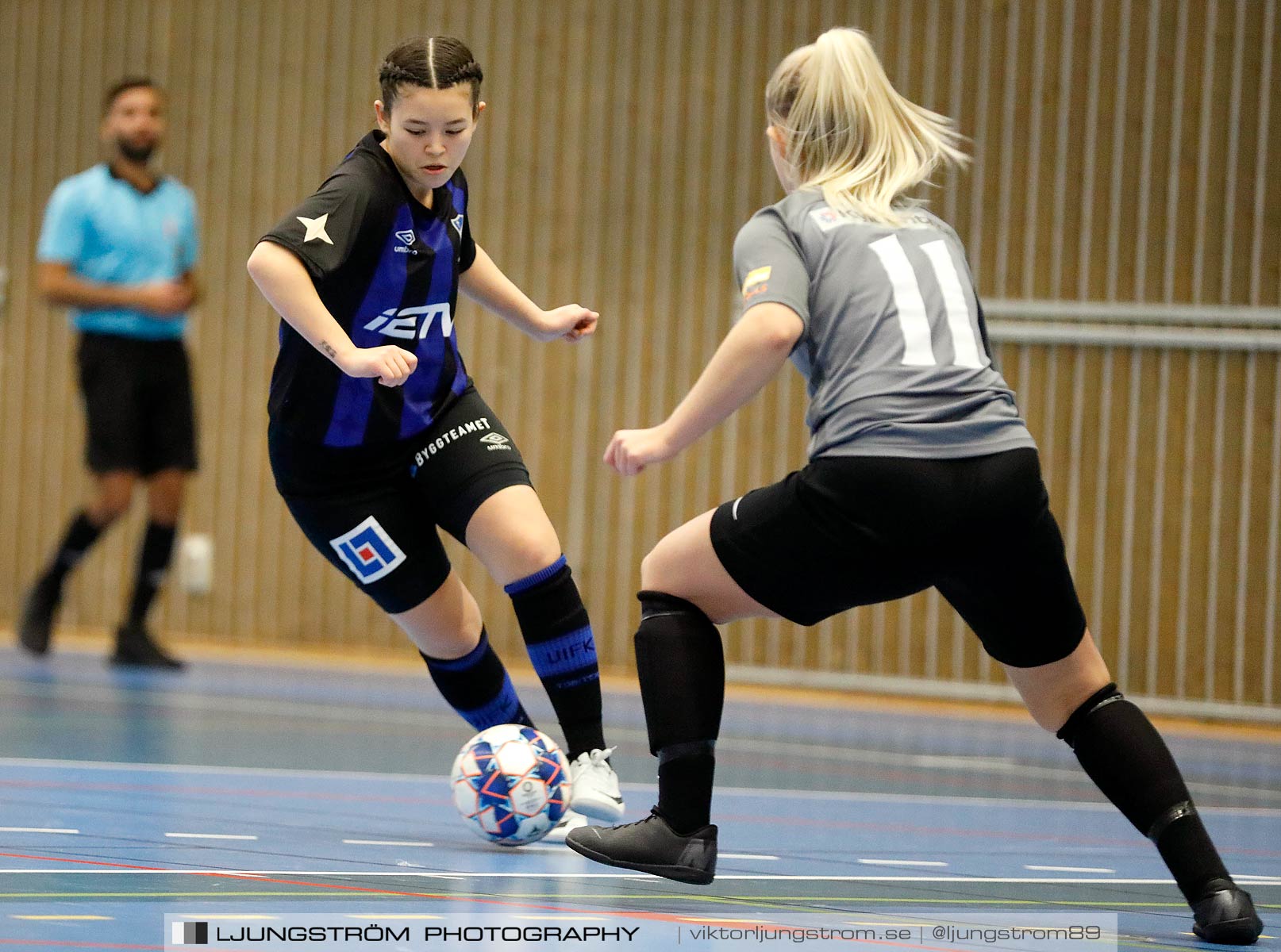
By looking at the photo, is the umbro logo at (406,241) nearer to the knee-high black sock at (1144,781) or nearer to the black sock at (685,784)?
the black sock at (685,784)

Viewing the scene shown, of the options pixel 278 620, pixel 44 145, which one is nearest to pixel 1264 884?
pixel 278 620

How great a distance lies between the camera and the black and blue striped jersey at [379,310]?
3.36m

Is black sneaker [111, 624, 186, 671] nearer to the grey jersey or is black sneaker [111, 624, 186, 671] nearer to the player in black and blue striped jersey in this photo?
the player in black and blue striped jersey

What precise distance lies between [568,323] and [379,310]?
1.50 ft

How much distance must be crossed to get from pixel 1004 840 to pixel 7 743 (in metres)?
2.68

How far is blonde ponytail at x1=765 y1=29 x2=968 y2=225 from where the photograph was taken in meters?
2.80

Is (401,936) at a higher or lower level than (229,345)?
lower

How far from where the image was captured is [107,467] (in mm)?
6863

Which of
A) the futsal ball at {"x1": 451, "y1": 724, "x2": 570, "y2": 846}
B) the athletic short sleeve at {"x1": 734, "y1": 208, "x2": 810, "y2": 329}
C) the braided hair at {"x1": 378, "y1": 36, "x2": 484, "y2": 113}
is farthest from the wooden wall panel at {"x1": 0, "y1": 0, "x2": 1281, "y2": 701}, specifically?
the athletic short sleeve at {"x1": 734, "y1": 208, "x2": 810, "y2": 329}

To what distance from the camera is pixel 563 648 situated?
345 cm

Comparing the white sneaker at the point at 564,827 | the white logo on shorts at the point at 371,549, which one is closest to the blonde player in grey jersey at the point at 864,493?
the white sneaker at the point at 564,827

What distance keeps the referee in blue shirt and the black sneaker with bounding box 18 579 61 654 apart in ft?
0.21

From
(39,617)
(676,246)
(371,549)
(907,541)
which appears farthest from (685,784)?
(676,246)

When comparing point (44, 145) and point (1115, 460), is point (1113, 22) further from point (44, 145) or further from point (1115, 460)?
point (44, 145)
